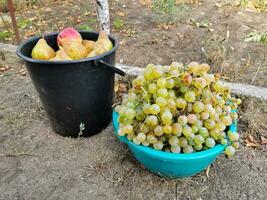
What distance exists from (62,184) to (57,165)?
0.18 metres

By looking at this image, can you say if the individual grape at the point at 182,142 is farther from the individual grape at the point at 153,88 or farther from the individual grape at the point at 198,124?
the individual grape at the point at 153,88

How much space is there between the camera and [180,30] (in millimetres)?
3734

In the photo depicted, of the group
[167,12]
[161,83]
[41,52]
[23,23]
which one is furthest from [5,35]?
[161,83]

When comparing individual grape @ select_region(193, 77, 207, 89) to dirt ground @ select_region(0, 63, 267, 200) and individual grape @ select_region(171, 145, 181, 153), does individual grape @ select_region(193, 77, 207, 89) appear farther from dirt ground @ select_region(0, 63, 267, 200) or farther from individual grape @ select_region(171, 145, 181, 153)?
dirt ground @ select_region(0, 63, 267, 200)

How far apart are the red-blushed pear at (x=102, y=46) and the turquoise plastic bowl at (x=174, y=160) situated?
47 centimetres

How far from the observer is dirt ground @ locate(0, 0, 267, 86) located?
2.99 meters

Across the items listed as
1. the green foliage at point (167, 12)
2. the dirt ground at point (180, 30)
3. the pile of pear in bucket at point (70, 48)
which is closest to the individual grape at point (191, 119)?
the pile of pear in bucket at point (70, 48)

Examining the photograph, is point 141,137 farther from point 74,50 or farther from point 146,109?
point 74,50

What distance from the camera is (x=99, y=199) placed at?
1.77 m

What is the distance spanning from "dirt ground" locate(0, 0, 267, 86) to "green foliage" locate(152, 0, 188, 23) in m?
0.02

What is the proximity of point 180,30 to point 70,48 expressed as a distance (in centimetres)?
213

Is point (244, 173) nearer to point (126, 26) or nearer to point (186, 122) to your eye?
point (186, 122)

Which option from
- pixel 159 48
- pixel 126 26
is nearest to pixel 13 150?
pixel 159 48

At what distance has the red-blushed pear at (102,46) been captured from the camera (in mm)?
1921
